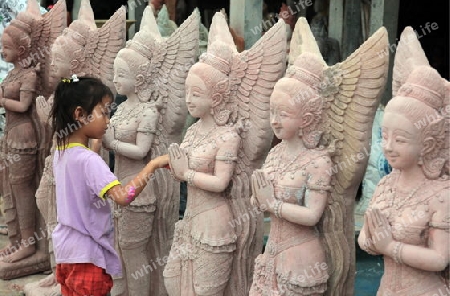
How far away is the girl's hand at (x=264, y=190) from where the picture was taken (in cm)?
385

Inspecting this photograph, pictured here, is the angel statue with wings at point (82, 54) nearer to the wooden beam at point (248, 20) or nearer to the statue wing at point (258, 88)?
the statue wing at point (258, 88)

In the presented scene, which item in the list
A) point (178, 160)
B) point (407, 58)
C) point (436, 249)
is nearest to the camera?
point (436, 249)

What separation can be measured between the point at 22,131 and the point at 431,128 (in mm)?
4200

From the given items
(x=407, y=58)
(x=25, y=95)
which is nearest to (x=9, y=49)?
(x=25, y=95)

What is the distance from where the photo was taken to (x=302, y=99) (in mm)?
3793

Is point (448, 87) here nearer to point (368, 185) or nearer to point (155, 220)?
point (155, 220)

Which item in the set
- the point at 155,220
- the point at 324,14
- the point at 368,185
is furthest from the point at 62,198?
the point at 324,14

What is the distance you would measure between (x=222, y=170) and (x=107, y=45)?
72.5 inches

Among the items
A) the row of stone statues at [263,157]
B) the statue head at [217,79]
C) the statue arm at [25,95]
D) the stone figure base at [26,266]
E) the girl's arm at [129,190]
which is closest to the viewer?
the row of stone statues at [263,157]

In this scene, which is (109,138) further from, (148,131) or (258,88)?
(258,88)

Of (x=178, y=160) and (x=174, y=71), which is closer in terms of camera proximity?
(x=178, y=160)

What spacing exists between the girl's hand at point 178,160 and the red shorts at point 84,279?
2.52 ft

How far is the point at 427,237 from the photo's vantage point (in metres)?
3.23

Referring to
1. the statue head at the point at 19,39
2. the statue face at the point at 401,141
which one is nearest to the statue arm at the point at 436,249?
the statue face at the point at 401,141
